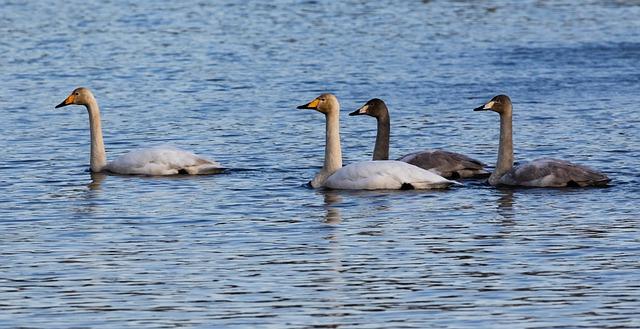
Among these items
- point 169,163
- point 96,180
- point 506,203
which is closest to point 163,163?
point 169,163

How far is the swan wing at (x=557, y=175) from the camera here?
662 inches

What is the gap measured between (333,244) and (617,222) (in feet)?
8.51

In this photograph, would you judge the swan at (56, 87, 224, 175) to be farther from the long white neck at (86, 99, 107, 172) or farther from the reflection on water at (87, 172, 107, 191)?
the long white neck at (86, 99, 107, 172)

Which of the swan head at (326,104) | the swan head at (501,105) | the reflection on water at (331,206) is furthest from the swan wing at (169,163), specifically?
the swan head at (501,105)

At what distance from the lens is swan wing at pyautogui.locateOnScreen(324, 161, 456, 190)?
16.8 m

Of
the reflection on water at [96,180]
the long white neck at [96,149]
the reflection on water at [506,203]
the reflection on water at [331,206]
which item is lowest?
the reflection on water at [506,203]

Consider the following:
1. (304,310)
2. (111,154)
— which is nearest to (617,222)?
Answer: (304,310)

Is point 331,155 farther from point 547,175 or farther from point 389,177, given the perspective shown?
point 547,175

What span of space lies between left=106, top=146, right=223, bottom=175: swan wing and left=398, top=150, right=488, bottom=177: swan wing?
2.13 metres

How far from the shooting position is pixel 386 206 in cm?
1605

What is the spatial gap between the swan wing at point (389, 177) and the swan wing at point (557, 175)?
75cm

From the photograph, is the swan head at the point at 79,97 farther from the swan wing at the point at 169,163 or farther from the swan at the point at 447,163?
the swan at the point at 447,163

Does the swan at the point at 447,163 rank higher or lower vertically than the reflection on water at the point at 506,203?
higher

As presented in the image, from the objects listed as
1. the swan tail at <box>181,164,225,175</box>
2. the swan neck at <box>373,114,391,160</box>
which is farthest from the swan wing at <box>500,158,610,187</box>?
the swan tail at <box>181,164,225,175</box>
